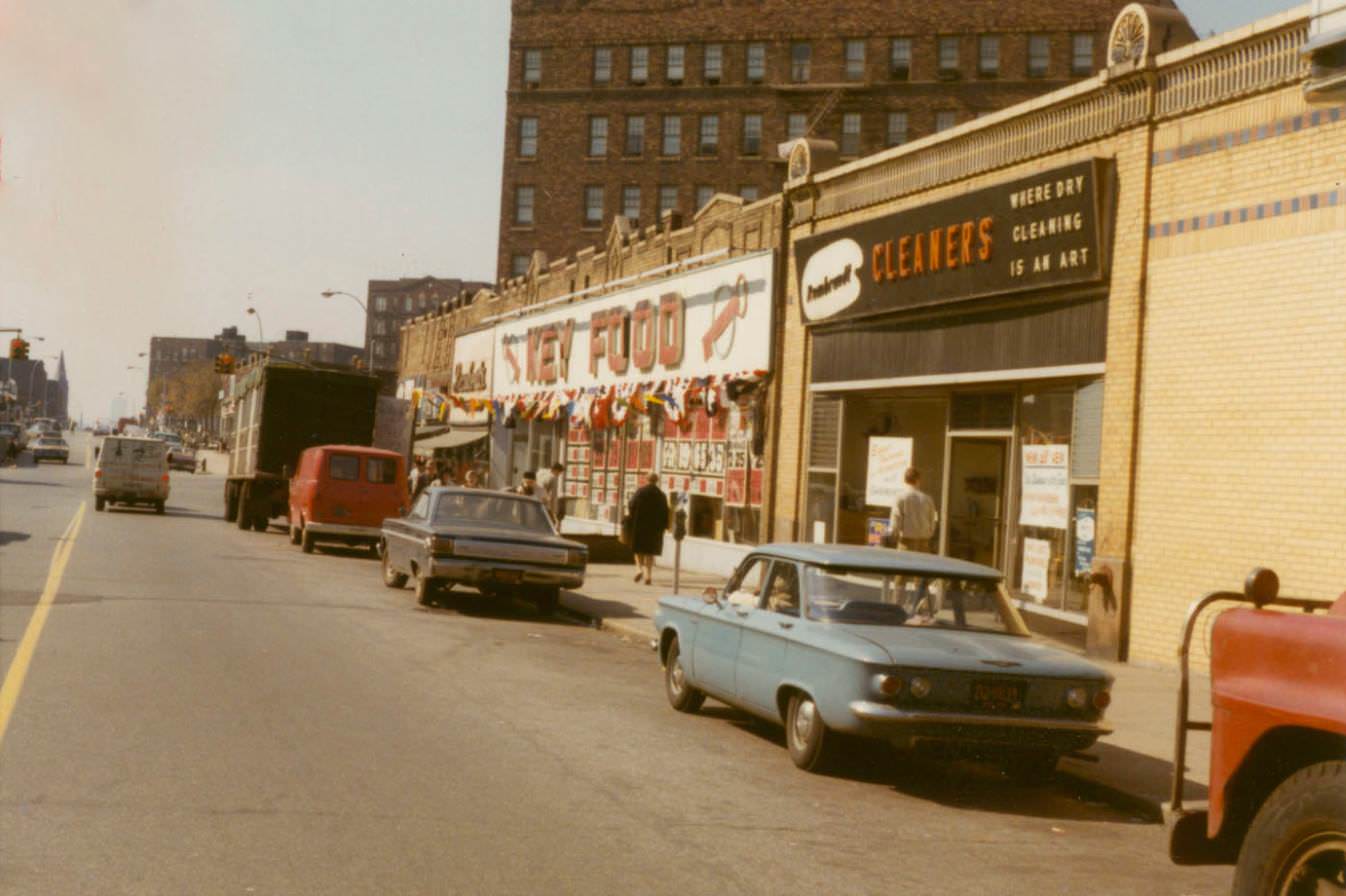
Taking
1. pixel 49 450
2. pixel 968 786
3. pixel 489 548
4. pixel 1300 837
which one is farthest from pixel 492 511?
pixel 49 450

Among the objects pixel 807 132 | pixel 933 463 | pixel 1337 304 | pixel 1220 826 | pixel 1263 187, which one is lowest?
pixel 1220 826

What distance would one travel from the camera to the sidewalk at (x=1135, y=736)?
9.66 metres

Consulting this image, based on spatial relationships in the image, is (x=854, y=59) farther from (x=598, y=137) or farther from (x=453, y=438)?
(x=453, y=438)

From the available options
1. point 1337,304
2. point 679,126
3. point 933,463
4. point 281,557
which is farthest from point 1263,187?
point 679,126

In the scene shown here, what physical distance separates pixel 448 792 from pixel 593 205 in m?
62.3

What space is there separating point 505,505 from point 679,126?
165ft

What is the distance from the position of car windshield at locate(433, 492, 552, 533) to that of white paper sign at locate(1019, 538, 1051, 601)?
19.4ft

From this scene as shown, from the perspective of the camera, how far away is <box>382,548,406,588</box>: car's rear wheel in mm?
21797

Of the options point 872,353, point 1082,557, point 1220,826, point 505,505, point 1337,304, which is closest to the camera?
point 1220,826

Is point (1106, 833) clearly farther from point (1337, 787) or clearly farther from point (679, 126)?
point (679, 126)

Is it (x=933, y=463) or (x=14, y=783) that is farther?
(x=933, y=463)

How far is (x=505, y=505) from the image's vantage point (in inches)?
797

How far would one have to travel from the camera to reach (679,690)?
12016 millimetres

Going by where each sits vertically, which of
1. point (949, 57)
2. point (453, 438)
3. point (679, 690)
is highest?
point (949, 57)
